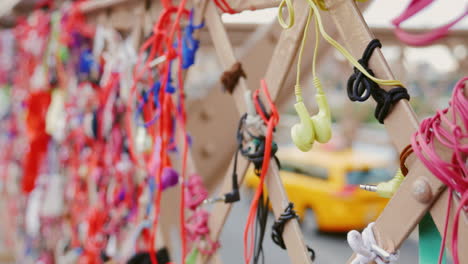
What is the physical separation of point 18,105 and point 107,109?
3.00 ft

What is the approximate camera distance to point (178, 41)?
83 cm

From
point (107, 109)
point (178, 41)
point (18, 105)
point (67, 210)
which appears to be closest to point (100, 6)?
point (107, 109)

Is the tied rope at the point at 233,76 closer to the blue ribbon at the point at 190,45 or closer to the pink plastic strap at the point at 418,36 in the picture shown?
the blue ribbon at the point at 190,45

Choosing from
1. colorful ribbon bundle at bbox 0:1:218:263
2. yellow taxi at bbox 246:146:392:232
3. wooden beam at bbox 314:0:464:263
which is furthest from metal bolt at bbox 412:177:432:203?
yellow taxi at bbox 246:146:392:232

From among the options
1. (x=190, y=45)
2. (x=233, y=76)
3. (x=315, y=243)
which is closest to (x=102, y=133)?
(x=190, y=45)

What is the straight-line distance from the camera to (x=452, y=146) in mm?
402

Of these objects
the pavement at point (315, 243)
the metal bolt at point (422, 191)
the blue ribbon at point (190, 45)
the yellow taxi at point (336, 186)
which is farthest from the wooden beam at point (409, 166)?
the yellow taxi at point (336, 186)

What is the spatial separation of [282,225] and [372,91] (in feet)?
0.85

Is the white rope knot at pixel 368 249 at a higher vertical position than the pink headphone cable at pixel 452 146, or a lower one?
lower

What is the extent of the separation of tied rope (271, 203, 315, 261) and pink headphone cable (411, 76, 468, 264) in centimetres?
23

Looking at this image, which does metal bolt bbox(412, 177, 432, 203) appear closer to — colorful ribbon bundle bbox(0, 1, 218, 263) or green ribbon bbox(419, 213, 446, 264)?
green ribbon bbox(419, 213, 446, 264)

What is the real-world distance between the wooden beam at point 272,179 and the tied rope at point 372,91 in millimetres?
175

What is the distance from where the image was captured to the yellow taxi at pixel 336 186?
2939 mm

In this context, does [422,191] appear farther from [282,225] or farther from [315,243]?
[315,243]
